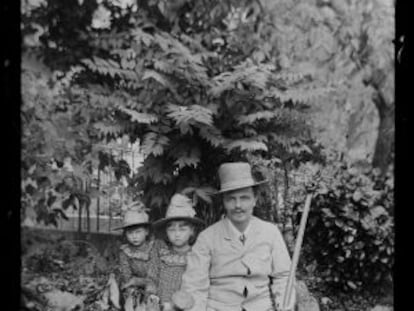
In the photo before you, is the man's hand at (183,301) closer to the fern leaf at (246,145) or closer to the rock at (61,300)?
the rock at (61,300)

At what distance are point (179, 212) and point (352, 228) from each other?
830 millimetres

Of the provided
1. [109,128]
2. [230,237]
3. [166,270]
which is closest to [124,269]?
[166,270]

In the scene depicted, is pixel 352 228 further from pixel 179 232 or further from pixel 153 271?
pixel 153 271

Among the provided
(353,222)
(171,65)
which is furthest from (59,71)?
(353,222)

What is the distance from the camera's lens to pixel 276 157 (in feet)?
8.86

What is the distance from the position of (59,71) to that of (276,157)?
0.98 meters

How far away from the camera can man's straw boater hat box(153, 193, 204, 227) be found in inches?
104

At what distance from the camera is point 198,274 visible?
2.60 meters

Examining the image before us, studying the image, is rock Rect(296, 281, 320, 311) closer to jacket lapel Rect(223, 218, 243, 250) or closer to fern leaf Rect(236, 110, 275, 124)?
jacket lapel Rect(223, 218, 243, 250)

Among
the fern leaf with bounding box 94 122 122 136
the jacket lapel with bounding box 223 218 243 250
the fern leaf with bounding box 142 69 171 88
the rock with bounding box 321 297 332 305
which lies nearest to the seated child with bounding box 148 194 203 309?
the jacket lapel with bounding box 223 218 243 250

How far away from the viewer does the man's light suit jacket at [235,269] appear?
2.59 metres

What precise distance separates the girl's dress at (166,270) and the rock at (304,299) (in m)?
0.50

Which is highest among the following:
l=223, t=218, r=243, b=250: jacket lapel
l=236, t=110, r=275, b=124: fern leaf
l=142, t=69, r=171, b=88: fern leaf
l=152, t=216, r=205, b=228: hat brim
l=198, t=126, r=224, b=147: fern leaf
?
l=142, t=69, r=171, b=88: fern leaf

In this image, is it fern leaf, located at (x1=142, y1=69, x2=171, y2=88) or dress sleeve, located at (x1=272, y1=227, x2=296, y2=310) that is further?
fern leaf, located at (x1=142, y1=69, x2=171, y2=88)
